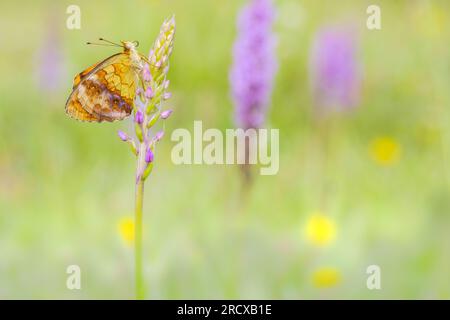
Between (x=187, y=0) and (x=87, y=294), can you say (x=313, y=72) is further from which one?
(x=87, y=294)

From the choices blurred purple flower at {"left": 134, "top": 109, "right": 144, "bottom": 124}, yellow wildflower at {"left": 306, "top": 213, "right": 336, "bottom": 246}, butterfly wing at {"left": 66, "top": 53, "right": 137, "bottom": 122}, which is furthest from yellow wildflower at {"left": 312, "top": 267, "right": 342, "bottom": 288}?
blurred purple flower at {"left": 134, "top": 109, "right": 144, "bottom": 124}

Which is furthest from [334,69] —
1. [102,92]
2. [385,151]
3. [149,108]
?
[149,108]

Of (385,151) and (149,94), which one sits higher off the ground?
(149,94)

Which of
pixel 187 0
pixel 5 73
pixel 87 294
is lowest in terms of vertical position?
pixel 87 294

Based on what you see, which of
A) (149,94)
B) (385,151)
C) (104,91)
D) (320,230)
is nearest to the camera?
(149,94)

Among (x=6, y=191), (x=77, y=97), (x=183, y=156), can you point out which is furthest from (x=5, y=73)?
(x=77, y=97)

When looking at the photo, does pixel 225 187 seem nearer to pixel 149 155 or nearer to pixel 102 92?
pixel 102 92

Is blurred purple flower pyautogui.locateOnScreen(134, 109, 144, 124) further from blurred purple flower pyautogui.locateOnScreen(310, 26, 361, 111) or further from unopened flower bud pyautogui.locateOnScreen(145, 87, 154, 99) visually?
blurred purple flower pyautogui.locateOnScreen(310, 26, 361, 111)
